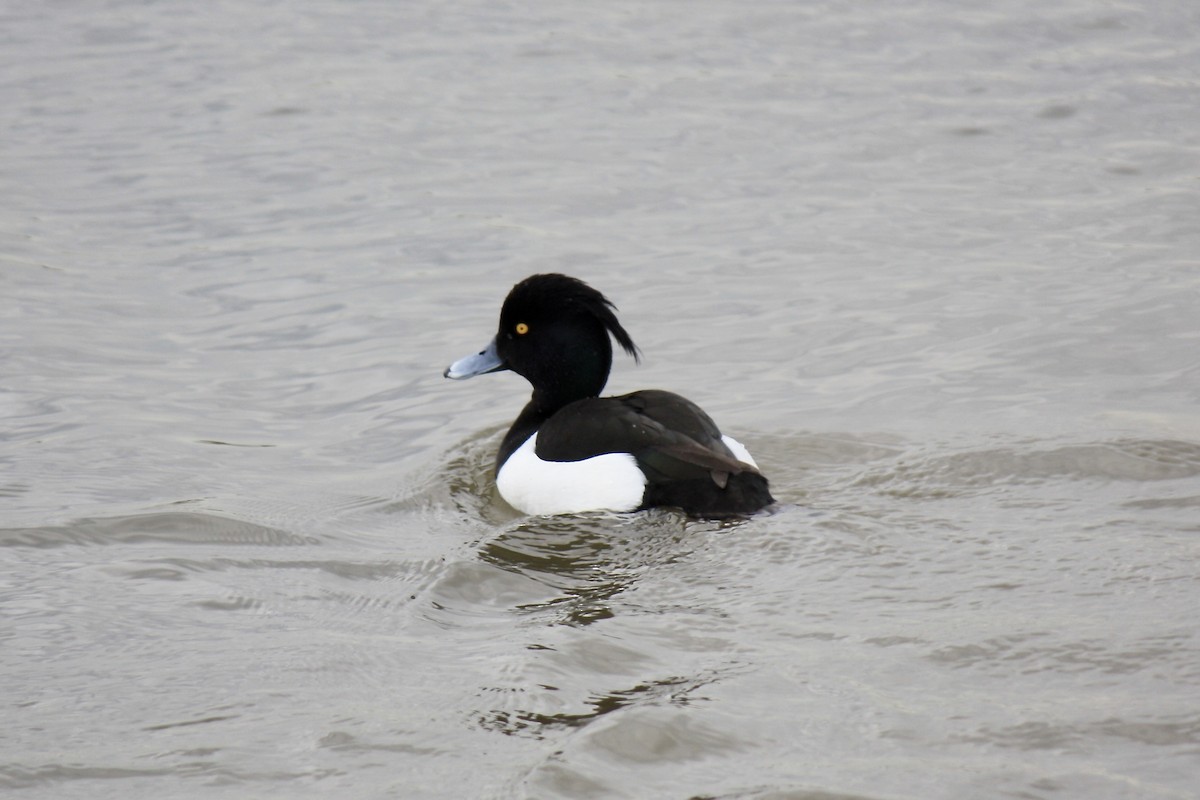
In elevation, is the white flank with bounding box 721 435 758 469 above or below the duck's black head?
below

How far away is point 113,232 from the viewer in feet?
30.6

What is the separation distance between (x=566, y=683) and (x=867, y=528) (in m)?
1.62

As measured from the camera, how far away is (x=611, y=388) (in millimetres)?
7590

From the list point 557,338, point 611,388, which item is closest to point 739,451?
point 557,338

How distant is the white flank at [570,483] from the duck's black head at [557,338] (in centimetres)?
39

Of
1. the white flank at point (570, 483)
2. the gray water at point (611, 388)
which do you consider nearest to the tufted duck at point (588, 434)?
the white flank at point (570, 483)

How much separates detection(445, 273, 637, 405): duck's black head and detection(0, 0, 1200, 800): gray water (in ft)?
1.67

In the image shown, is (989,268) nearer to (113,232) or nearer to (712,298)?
(712,298)

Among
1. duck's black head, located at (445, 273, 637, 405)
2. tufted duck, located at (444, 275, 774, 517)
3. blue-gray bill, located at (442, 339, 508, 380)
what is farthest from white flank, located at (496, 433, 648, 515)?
blue-gray bill, located at (442, 339, 508, 380)

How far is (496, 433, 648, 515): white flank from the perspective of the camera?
18.5 feet

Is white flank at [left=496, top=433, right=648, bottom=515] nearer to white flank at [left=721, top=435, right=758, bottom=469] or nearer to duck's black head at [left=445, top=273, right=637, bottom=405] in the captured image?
white flank at [left=721, top=435, right=758, bottom=469]

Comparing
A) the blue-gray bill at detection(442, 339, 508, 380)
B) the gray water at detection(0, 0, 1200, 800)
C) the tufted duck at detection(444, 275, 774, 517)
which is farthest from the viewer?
the blue-gray bill at detection(442, 339, 508, 380)

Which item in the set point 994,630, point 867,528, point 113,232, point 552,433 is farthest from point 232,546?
point 113,232

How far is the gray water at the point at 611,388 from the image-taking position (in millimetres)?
3918
